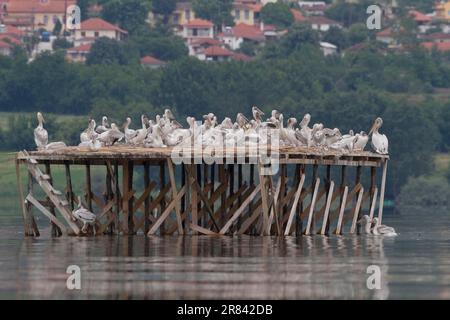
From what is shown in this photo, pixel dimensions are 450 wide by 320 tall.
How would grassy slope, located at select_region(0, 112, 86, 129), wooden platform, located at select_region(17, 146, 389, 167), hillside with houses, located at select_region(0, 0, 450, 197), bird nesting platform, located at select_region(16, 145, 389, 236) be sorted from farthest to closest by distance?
grassy slope, located at select_region(0, 112, 86, 129) → hillside with houses, located at select_region(0, 0, 450, 197) → bird nesting platform, located at select_region(16, 145, 389, 236) → wooden platform, located at select_region(17, 146, 389, 167)

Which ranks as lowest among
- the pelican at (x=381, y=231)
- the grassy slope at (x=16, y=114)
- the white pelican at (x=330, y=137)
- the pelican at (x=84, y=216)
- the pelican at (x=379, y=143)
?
the grassy slope at (x=16, y=114)

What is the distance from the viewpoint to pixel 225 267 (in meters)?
56.8

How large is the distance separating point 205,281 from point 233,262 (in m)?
5.49

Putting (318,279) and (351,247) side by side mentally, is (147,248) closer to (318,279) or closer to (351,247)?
(351,247)

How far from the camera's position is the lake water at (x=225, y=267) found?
50625 mm

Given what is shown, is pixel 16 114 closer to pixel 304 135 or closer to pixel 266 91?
pixel 266 91

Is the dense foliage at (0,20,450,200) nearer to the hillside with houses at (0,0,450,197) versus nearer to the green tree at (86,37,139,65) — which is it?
the hillside with houses at (0,0,450,197)

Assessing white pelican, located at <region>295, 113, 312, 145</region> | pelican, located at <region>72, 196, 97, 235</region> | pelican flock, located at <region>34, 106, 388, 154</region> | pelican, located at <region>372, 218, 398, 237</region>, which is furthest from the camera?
pelican, located at <region>372, 218, 398, 237</region>

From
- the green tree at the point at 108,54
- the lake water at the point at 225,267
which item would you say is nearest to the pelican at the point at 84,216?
the lake water at the point at 225,267

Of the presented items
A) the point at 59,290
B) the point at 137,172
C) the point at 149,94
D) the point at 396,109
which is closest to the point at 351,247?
the point at 59,290

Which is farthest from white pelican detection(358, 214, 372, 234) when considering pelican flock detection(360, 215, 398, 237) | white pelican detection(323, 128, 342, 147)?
white pelican detection(323, 128, 342, 147)

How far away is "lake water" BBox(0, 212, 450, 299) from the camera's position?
1993 inches

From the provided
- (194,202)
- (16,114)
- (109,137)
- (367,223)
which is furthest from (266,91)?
(194,202)

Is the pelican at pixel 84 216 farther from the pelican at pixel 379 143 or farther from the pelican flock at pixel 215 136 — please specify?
the pelican at pixel 379 143
